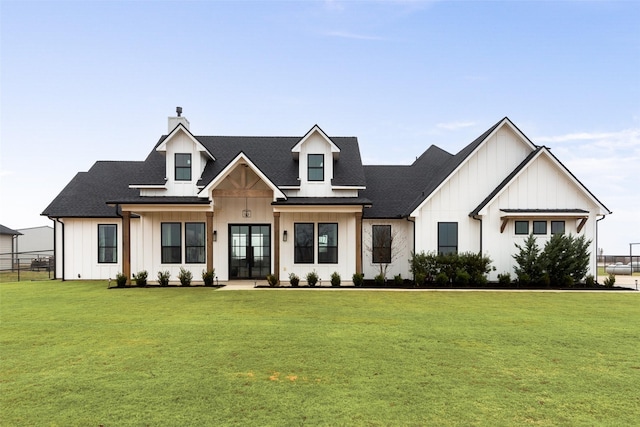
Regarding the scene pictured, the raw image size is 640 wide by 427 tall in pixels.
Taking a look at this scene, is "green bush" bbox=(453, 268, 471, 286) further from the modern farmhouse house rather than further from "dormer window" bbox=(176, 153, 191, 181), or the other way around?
"dormer window" bbox=(176, 153, 191, 181)

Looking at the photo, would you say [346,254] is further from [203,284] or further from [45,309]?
[45,309]

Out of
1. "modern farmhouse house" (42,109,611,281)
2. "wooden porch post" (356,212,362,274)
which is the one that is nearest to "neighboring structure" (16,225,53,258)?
"modern farmhouse house" (42,109,611,281)

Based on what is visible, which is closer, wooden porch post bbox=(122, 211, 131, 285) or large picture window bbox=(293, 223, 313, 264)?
wooden porch post bbox=(122, 211, 131, 285)

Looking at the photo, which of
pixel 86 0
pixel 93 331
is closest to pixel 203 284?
pixel 93 331

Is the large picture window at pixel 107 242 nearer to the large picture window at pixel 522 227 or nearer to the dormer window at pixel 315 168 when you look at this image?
the dormer window at pixel 315 168

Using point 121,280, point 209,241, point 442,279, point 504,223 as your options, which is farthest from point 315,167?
point 121,280

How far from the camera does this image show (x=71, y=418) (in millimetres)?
3895

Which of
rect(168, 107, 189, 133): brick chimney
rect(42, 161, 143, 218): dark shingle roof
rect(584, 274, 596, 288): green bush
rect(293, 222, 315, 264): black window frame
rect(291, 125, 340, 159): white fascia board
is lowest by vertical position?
rect(584, 274, 596, 288): green bush

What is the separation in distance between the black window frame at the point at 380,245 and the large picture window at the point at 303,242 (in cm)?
318

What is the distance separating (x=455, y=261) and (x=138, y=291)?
1356 cm

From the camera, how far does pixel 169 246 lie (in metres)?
18.5

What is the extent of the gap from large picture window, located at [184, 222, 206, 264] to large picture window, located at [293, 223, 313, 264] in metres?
4.70

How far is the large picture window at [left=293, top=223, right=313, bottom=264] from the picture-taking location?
18.4 metres

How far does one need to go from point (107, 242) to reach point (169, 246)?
12.4ft
